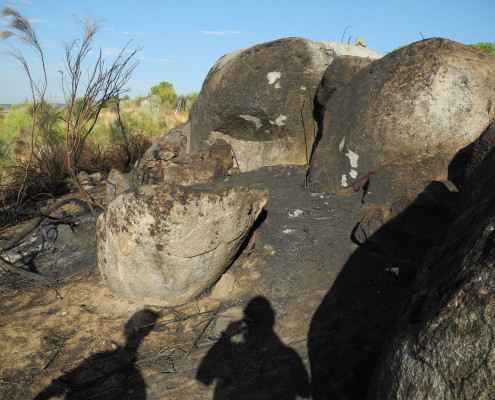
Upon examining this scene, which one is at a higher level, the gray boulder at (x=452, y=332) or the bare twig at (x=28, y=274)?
the gray boulder at (x=452, y=332)

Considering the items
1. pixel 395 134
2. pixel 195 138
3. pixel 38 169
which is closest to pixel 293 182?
pixel 395 134

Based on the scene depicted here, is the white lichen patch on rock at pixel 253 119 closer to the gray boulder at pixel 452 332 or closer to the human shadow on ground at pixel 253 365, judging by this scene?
the human shadow on ground at pixel 253 365

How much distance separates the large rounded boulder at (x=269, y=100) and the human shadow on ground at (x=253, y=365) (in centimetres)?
332

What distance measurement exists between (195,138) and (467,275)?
553cm

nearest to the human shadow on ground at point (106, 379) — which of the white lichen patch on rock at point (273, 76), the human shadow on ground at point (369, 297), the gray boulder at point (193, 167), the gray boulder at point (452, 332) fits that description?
the human shadow on ground at point (369, 297)

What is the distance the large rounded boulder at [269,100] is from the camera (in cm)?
562

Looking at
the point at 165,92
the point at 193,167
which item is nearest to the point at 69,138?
the point at 193,167

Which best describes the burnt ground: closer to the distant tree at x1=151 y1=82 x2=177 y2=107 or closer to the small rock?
the small rock

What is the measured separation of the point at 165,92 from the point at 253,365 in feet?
52.0

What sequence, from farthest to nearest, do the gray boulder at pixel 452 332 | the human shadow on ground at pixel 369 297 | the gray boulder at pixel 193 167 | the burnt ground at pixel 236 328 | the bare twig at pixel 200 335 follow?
A: the gray boulder at pixel 193 167, the bare twig at pixel 200 335, the burnt ground at pixel 236 328, the human shadow on ground at pixel 369 297, the gray boulder at pixel 452 332

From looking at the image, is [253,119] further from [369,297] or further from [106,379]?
[106,379]

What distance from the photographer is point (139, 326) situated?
3.07 meters

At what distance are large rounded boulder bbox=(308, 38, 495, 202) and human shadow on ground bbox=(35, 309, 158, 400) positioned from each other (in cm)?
266

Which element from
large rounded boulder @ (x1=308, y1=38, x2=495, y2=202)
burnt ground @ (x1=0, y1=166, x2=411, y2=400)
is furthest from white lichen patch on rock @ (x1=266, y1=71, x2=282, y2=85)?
burnt ground @ (x1=0, y1=166, x2=411, y2=400)
